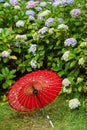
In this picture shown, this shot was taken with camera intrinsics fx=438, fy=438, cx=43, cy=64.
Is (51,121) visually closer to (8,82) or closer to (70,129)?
(70,129)

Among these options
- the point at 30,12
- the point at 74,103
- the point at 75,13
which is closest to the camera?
the point at 74,103

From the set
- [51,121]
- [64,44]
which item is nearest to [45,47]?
[64,44]

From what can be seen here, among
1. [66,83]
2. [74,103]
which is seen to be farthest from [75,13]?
[74,103]

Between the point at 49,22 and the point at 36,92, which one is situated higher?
the point at 49,22

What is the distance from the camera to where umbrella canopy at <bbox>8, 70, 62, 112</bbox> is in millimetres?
4609

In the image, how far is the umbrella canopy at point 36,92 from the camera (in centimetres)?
461

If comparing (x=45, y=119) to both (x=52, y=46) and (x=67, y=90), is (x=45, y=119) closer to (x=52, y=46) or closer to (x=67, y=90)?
(x=67, y=90)

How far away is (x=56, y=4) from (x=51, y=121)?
1.93 metres

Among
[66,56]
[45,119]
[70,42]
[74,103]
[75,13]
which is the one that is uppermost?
[75,13]

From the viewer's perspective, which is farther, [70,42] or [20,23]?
[20,23]

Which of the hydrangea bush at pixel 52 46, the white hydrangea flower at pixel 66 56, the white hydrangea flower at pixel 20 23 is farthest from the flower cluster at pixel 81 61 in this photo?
the white hydrangea flower at pixel 20 23

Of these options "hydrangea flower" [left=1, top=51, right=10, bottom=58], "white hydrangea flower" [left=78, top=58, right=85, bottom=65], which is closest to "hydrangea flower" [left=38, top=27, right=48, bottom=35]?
"hydrangea flower" [left=1, top=51, right=10, bottom=58]

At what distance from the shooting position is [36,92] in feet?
15.1

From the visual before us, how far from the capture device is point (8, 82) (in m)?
5.46
